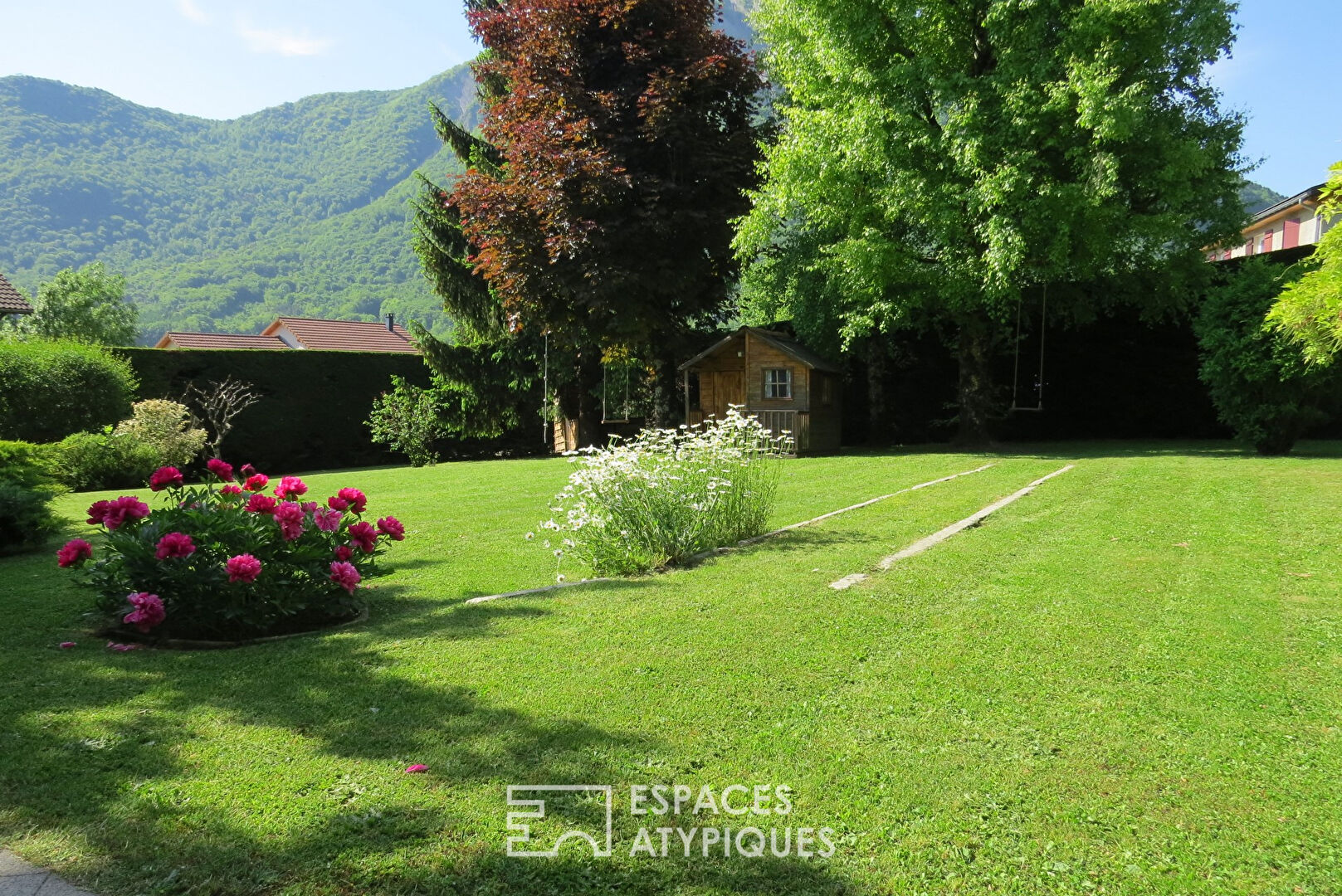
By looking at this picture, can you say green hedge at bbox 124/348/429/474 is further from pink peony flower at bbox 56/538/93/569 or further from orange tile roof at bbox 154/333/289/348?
orange tile roof at bbox 154/333/289/348

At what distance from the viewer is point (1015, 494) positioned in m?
9.23

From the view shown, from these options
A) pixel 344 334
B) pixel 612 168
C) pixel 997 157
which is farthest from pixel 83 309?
pixel 997 157

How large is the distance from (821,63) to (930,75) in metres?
2.49

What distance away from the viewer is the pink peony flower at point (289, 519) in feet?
15.6

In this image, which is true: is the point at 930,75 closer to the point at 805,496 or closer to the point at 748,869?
the point at 805,496

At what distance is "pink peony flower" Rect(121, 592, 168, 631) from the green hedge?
16673mm

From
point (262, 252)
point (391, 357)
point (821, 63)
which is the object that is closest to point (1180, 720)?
point (821, 63)

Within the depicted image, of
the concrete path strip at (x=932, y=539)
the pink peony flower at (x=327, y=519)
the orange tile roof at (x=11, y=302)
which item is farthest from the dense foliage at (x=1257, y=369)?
the orange tile roof at (x=11, y=302)

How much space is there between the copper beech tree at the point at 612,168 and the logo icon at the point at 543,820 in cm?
1430

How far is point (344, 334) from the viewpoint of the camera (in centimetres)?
4641

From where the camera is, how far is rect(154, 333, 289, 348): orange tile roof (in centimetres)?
4147

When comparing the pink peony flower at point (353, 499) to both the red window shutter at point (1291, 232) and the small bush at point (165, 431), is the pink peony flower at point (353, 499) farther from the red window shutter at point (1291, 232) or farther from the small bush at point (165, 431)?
the red window shutter at point (1291, 232)

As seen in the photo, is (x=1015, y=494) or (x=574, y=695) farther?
(x=1015, y=494)

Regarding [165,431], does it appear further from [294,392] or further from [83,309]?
[83,309]
